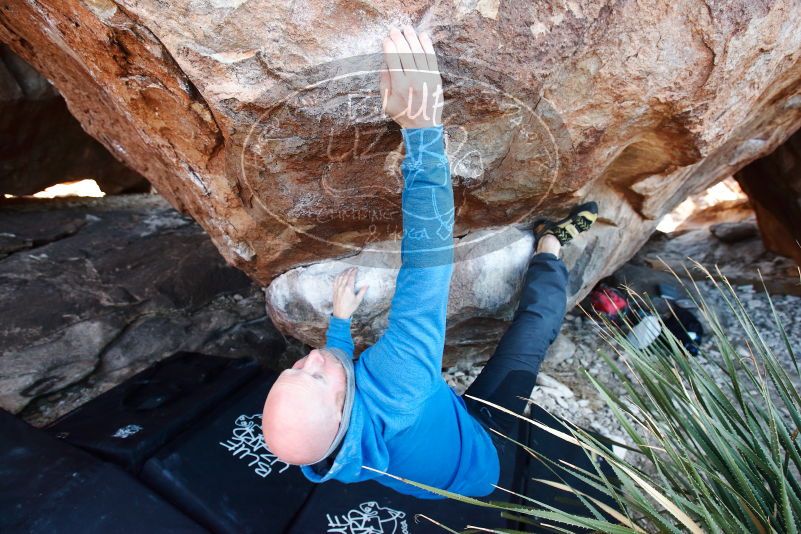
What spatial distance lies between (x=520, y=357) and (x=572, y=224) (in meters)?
0.57

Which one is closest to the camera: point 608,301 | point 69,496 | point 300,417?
point 300,417

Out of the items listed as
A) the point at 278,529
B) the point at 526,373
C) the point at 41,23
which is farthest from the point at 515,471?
the point at 41,23

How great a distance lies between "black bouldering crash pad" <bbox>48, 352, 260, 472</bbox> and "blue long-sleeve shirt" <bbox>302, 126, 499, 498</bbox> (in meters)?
0.85

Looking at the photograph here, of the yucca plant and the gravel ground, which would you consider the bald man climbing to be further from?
the gravel ground

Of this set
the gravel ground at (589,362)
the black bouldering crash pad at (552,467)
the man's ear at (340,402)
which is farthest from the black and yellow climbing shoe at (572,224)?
the man's ear at (340,402)

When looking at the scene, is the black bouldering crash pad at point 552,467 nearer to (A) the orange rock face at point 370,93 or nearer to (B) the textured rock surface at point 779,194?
(A) the orange rock face at point 370,93

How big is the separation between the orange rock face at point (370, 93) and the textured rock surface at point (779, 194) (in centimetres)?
126

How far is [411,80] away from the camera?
1.18 m

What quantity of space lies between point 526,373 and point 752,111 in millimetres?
1234

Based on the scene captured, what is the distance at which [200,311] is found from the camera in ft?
8.80

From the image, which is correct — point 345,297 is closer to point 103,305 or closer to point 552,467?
point 552,467

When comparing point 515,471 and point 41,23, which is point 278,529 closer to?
point 515,471

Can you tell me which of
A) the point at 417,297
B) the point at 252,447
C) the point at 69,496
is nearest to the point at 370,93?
the point at 417,297

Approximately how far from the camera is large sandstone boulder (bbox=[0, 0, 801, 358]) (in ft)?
3.93
